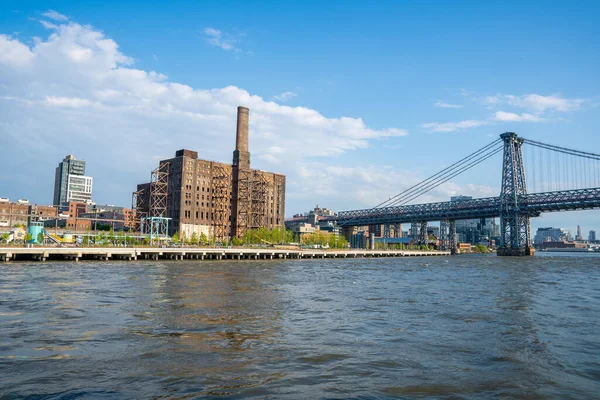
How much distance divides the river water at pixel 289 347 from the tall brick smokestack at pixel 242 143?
142947 millimetres

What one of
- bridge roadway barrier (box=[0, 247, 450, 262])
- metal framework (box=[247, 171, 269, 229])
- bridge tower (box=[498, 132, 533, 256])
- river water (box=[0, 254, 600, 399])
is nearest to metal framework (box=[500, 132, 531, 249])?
bridge tower (box=[498, 132, 533, 256])

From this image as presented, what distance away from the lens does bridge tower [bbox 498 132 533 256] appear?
526 feet

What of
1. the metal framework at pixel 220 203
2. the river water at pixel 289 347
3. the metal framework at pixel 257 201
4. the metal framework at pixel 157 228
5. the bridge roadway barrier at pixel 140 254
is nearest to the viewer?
the river water at pixel 289 347

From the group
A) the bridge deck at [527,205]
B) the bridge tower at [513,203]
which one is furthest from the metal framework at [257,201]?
the bridge tower at [513,203]

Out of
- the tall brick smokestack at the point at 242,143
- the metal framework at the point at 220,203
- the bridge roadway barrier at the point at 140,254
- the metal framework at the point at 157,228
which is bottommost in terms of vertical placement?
the bridge roadway barrier at the point at 140,254

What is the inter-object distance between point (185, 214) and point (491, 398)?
6049 inches

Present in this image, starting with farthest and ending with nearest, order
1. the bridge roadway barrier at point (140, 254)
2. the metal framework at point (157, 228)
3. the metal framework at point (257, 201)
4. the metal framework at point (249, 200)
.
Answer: the metal framework at point (257, 201) < the metal framework at point (249, 200) < the metal framework at point (157, 228) < the bridge roadway barrier at point (140, 254)

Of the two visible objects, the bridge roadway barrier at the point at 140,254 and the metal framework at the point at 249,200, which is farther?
the metal framework at the point at 249,200

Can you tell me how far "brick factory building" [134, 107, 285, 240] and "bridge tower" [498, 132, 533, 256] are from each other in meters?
86.1

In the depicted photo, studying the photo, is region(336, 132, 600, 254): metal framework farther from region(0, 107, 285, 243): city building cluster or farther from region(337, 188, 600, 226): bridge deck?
region(0, 107, 285, 243): city building cluster

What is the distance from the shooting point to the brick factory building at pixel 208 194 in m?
161

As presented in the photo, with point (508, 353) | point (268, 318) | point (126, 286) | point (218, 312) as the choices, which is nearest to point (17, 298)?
point (126, 286)

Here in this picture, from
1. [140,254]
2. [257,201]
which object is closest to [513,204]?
[257,201]

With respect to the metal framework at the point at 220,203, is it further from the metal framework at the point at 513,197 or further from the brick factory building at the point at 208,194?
the metal framework at the point at 513,197
